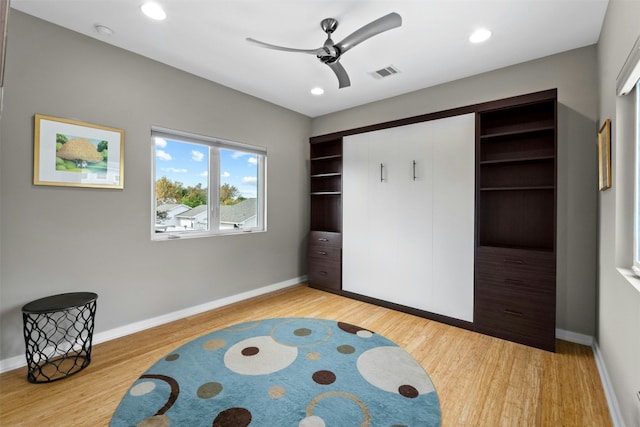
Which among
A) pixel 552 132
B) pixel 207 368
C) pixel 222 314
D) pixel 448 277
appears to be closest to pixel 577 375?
pixel 448 277

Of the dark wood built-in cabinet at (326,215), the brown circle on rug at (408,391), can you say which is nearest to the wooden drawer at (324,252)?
the dark wood built-in cabinet at (326,215)

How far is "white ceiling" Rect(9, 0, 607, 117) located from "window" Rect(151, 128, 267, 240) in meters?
0.85

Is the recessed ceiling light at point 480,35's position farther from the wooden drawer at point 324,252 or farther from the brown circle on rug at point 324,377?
the brown circle on rug at point 324,377

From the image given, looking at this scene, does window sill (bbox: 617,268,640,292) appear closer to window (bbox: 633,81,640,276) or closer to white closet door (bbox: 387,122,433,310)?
window (bbox: 633,81,640,276)

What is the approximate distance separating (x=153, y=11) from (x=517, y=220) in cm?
380

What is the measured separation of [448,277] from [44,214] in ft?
12.5

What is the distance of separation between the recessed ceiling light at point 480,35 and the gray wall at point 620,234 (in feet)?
2.50

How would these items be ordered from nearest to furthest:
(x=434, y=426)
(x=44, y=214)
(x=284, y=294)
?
1. (x=434, y=426)
2. (x=44, y=214)
3. (x=284, y=294)

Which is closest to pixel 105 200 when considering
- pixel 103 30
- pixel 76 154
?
pixel 76 154

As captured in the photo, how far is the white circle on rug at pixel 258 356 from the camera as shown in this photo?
7.32ft

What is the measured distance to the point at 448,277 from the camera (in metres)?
3.14

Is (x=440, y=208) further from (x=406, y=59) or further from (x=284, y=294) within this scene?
(x=284, y=294)

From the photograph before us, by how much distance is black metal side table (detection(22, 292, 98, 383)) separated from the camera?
2.11 metres

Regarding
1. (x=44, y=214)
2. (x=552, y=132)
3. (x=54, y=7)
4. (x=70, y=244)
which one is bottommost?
(x=70, y=244)
